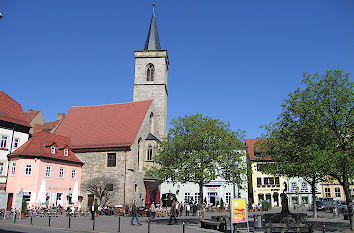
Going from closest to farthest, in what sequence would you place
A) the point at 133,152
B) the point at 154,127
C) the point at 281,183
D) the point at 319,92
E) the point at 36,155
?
the point at 319,92, the point at 36,155, the point at 133,152, the point at 154,127, the point at 281,183

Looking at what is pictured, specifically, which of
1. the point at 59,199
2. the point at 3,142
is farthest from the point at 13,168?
the point at 59,199

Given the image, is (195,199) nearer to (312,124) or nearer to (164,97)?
(164,97)

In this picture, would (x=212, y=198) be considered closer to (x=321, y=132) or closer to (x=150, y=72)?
(x=150, y=72)

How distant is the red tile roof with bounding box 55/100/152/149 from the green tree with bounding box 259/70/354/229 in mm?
18361

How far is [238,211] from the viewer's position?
14.0 metres

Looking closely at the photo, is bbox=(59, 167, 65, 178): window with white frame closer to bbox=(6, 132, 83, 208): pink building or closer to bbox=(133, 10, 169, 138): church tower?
bbox=(6, 132, 83, 208): pink building

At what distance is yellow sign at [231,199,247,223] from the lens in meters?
13.9

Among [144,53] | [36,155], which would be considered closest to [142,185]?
[36,155]

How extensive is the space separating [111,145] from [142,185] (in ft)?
18.5

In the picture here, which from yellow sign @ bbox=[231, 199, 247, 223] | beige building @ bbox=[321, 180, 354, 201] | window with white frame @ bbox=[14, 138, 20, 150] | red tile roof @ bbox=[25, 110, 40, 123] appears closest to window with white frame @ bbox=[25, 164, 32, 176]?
window with white frame @ bbox=[14, 138, 20, 150]

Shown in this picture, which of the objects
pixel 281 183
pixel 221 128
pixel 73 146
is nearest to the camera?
pixel 221 128

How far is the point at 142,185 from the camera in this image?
34188mm

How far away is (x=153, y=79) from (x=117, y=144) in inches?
701

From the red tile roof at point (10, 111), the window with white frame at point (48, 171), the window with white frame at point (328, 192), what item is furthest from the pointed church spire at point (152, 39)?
the window with white frame at point (328, 192)
